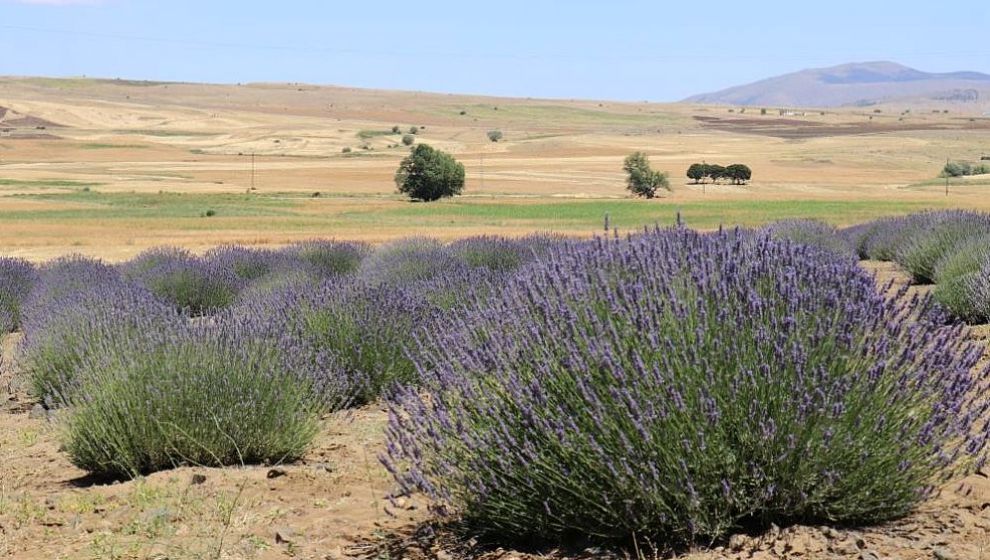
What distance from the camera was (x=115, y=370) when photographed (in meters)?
6.62

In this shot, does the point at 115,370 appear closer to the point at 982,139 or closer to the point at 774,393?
the point at 774,393

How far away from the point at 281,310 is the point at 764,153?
10950 centimetres

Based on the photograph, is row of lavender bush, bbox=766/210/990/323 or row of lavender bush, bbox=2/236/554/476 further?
row of lavender bush, bbox=766/210/990/323

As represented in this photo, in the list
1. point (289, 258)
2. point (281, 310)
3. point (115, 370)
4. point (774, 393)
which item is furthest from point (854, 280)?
point (289, 258)

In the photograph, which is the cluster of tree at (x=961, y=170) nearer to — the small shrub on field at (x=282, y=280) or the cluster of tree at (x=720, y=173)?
the cluster of tree at (x=720, y=173)

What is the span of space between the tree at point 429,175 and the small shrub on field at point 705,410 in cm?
6459

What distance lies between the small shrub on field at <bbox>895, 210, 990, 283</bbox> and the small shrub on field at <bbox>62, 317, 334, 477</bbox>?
10.4 meters

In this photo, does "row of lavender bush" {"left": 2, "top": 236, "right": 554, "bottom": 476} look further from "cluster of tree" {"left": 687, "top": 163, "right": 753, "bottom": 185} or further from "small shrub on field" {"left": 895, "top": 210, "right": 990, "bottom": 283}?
"cluster of tree" {"left": 687, "top": 163, "right": 753, "bottom": 185}

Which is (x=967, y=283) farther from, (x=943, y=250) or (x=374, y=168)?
(x=374, y=168)

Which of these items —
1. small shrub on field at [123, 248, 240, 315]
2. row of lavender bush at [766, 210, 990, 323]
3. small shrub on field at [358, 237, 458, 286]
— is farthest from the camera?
small shrub on field at [123, 248, 240, 315]

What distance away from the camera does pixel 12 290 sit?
51.9 ft

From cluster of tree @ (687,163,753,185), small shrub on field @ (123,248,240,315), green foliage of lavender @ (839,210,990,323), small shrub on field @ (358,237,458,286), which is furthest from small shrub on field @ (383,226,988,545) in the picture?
cluster of tree @ (687,163,753,185)

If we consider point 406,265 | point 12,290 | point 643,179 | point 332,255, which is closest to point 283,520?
point 406,265

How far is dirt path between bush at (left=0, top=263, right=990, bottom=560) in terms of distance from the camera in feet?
13.8
